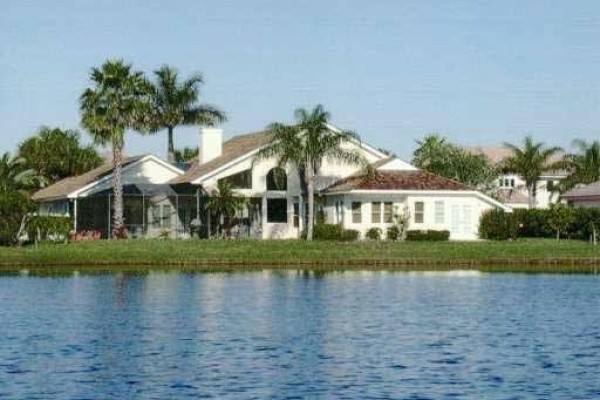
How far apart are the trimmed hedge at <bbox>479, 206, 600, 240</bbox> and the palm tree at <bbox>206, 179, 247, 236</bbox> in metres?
14.6

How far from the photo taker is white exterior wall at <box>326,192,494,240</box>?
8131cm

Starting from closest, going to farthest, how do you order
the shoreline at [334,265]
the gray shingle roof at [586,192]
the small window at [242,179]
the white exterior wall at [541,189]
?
the shoreline at [334,265] < the small window at [242,179] < the gray shingle roof at [586,192] < the white exterior wall at [541,189]

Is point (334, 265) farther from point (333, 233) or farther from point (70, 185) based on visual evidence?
point (70, 185)

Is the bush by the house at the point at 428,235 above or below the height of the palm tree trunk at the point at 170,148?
below

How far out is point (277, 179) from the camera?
84.3 meters

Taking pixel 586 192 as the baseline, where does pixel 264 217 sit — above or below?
below

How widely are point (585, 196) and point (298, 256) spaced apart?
1109 inches

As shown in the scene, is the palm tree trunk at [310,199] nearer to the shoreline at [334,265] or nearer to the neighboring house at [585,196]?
the shoreline at [334,265]

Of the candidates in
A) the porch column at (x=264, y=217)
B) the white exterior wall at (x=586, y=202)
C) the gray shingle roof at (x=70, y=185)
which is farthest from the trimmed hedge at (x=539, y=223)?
the gray shingle roof at (x=70, y=185)

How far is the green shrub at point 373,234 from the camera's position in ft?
262

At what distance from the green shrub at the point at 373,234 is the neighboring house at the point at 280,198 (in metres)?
0.74

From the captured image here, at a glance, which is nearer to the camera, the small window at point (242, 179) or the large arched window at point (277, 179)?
the large arched window at point (277, 179)

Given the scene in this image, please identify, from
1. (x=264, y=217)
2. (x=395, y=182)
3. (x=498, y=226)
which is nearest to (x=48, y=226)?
(x=264, y=217)

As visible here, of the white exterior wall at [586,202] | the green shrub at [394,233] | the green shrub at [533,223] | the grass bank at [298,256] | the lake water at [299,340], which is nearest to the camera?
the lake water at [299,340]
